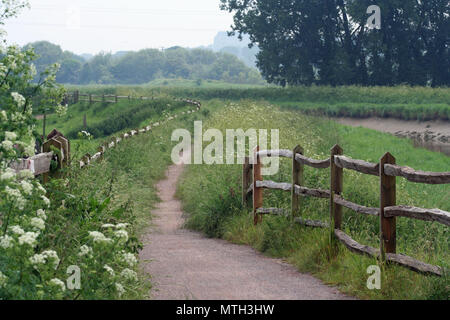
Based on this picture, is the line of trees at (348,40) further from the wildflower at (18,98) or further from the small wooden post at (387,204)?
the wildflower at (18,98)

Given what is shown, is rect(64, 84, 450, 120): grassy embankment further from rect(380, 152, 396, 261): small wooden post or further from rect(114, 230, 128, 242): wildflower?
rect(114, 230, 128, 242): wildflower

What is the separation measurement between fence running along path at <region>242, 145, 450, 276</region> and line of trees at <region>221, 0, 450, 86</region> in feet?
131

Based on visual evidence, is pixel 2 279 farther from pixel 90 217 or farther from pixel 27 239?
pixel 90 217

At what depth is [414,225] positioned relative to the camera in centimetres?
1006

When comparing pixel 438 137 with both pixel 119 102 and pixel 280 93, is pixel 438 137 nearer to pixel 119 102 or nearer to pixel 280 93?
pixel 280 93

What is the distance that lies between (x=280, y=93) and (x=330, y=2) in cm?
976

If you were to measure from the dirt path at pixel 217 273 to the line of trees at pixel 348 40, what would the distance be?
135ft

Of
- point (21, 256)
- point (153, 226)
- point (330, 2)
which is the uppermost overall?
point (330, 2)

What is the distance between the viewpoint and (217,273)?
7.86 metres

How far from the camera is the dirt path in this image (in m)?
6.85

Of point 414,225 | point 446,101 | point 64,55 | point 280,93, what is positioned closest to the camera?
point 414,225

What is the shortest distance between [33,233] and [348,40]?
165ft

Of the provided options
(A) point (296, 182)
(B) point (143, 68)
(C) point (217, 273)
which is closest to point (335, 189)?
(A) point (296, 182)
